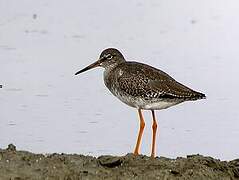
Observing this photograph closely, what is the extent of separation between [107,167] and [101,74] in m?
4.41

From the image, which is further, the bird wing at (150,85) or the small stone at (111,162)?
the bird wing at (150,85)

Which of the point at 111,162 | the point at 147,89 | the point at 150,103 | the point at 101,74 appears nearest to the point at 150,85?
the point at 147,89

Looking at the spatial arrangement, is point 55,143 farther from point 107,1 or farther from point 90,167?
point 107,1

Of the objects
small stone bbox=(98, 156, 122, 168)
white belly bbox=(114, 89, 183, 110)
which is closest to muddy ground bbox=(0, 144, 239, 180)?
small stone bbox=(98, 156, 122, 168)

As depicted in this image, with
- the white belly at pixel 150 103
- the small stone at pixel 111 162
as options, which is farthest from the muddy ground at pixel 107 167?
the white belly at pixel 150 103

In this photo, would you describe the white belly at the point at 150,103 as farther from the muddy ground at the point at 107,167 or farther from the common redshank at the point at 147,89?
the muddy ground at the point at 107,167

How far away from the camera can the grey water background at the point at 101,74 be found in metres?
9.32

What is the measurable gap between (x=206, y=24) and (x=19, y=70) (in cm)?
471

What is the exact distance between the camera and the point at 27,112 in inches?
390

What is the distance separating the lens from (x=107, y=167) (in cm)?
728

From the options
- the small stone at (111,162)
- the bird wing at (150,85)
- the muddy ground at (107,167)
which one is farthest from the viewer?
the bird wing at (150,85)

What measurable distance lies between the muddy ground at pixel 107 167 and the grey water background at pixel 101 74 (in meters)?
1.43

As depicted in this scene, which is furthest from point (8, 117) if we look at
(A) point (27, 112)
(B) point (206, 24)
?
(B) point (206, 24)

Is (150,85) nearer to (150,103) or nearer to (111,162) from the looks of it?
(150,103)
